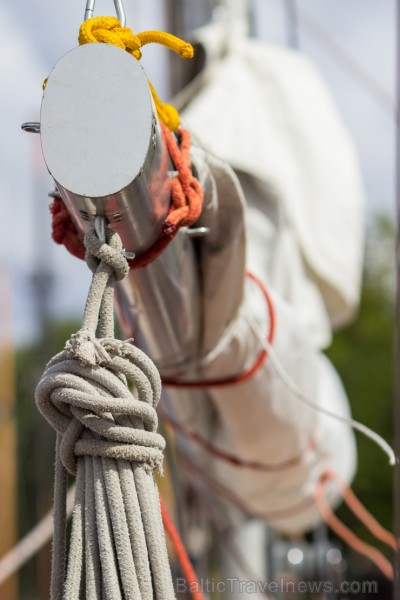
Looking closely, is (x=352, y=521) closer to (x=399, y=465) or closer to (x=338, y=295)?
(x=338, y=295)

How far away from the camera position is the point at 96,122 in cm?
80

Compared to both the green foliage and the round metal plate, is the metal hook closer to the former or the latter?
the round metal plate

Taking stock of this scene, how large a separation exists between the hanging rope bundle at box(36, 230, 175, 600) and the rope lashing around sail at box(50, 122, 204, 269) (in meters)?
0.16

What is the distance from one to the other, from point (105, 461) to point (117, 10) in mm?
374

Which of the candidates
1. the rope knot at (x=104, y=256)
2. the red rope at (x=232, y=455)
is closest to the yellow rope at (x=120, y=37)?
the rope knot at (x=104, y=256)

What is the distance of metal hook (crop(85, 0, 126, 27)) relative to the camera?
842 millimetres

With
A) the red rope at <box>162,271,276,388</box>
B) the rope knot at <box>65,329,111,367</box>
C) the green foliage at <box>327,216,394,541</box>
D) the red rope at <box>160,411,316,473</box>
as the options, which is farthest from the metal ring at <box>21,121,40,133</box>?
the green foliage at <box>327,216,394,541</box>

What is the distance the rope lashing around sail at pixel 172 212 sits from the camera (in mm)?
950

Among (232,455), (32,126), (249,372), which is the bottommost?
(232,455)

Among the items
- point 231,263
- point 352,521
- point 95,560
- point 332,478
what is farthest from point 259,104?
point 352,521

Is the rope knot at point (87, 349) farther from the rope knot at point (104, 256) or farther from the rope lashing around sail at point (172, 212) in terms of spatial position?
the rope lashing around sail at point (172, 212)

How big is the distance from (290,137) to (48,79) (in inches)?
52.0

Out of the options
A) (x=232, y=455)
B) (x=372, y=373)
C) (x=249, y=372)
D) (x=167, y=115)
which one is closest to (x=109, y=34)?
(x=167, y=115)

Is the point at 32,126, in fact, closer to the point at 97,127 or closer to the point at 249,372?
the point at 97,127
